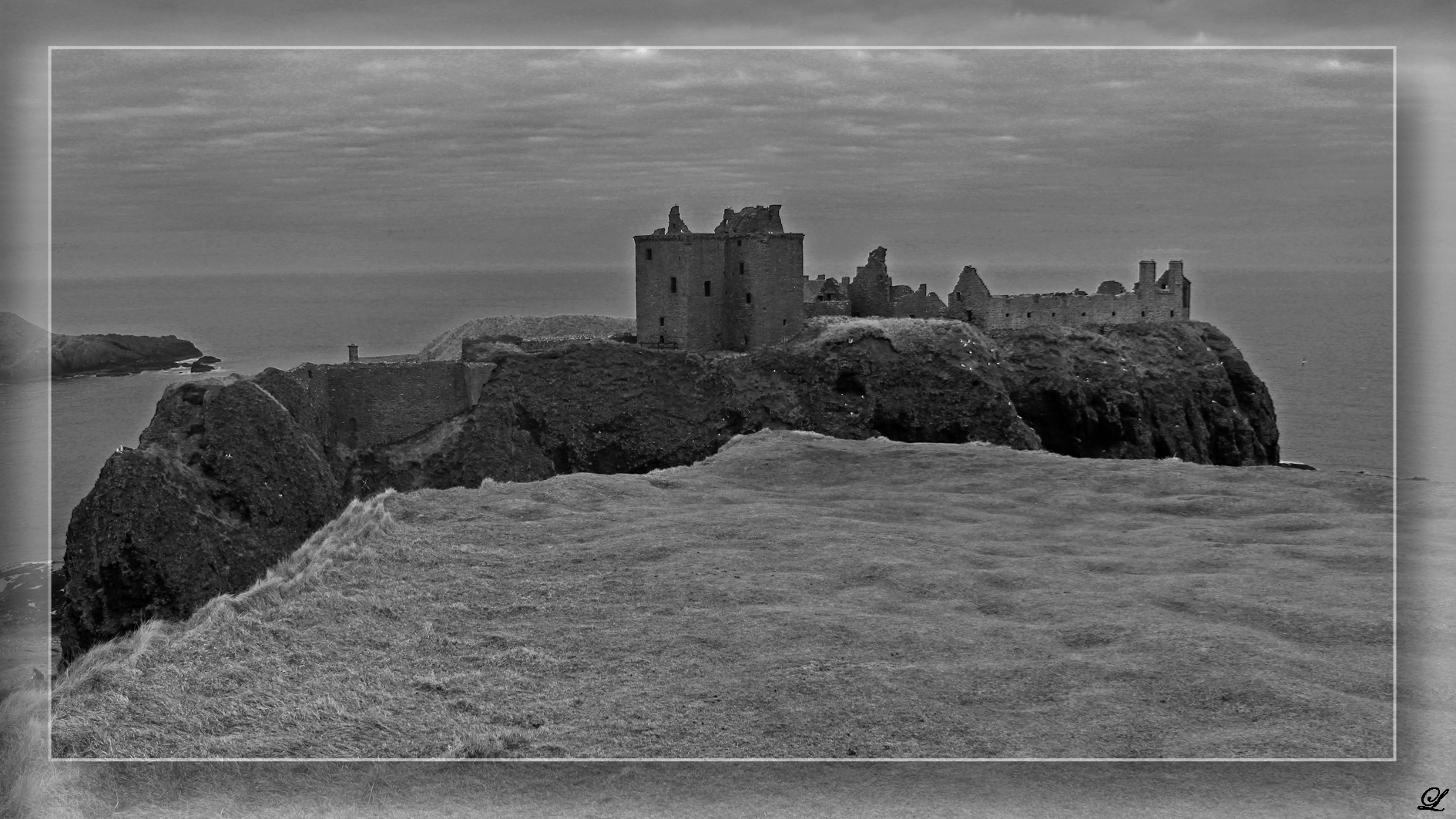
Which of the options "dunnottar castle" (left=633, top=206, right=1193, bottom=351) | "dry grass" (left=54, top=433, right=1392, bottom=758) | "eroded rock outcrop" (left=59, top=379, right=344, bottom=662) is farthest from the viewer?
"dunnottar castle" (left=633, top=206, right=1193, bottom=351)

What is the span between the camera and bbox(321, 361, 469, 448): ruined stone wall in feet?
126

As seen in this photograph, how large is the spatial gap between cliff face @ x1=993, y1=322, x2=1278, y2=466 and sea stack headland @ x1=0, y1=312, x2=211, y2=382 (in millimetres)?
33679

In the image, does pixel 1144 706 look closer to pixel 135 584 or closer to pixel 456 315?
pixel 456 315

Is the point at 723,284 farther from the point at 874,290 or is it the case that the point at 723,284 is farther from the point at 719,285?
the point at 874,290

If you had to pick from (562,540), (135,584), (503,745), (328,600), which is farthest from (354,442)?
(503,745)

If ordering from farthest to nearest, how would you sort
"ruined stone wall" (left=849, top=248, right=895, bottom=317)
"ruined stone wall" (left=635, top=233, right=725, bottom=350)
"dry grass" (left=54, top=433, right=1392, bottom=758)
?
"ruined stone wall" (left=849, top=248, right=895, bottom=317)
"ruined stone wall" (left=635, top=233, right=725, bottom=350)
"dry grass" (left=54, top=433, right=1392, bottom=758)

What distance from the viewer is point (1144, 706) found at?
1073 centimetres

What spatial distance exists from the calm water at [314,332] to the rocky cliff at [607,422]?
A: 1635mm

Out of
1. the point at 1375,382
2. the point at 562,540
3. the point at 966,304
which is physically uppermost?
the point at 966,304

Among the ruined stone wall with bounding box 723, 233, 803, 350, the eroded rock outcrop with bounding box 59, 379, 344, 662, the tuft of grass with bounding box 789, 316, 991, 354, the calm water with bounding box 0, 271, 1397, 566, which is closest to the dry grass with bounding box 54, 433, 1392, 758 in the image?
the calm water with bounding box 0, 271, 1397, 566

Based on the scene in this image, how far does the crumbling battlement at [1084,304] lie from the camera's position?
5294 centimetres

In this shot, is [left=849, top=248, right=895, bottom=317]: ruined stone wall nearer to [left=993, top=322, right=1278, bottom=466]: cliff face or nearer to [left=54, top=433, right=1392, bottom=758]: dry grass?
[left=993, top=322, right=1278, bottom=466]: cliff face

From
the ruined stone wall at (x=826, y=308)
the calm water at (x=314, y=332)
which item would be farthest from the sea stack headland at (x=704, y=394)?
the calm water at (x=314, y=332)

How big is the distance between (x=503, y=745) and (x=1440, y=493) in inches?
369
